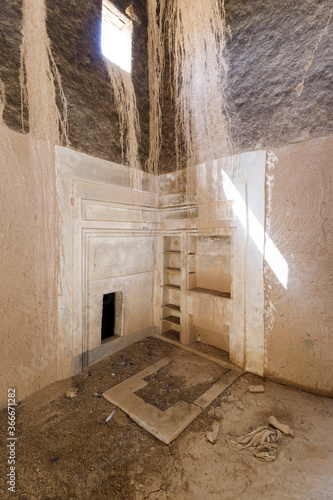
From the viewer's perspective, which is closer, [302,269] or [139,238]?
[302,269]

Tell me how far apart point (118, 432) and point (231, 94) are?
5.14 metres

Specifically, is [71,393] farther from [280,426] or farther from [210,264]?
[210,264]

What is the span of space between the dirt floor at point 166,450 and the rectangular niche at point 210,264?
1.66m

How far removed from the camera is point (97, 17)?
12.8 ft

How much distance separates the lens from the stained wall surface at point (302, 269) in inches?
116

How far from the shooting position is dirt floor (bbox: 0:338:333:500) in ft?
6.56

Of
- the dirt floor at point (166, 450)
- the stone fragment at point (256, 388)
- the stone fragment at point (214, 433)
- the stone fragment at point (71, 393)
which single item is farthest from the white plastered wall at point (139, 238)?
the stone fragment at point (214, 433)

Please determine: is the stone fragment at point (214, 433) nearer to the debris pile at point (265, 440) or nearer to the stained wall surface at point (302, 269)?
the debris pile at point (265, 440)

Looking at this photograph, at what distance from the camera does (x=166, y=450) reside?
7.82 feet

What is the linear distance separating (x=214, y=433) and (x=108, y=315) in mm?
2862

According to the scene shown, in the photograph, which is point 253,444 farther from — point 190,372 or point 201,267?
point 201,267

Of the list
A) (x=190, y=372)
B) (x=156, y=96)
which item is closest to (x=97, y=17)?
(x=156, y=96)

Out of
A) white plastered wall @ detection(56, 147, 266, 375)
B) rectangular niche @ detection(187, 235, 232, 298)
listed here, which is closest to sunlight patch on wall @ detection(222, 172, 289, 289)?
white plastered wall @ detection(56, 147, 266, 375)

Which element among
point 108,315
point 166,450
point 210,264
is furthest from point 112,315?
point 166,450
